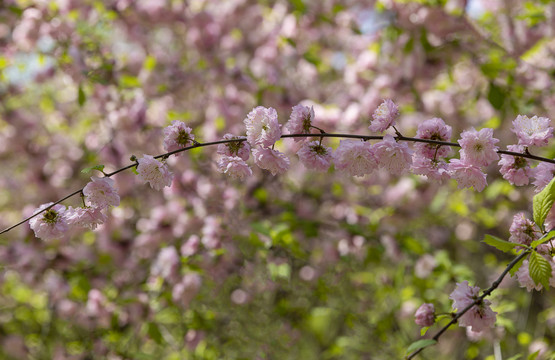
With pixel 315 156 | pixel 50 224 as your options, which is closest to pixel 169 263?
pixel 50 224

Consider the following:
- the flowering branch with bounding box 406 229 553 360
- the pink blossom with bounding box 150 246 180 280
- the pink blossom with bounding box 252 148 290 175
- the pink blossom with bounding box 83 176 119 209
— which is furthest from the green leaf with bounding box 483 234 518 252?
the pink blossom with bounding box 150 246 180 280

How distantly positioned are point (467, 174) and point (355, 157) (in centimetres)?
28

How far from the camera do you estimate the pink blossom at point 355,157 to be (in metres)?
1.21

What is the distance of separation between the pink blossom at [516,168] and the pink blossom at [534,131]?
0.13ft

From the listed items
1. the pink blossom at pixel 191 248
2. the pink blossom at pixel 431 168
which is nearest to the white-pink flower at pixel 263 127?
the pink blossom at pixel 431 168

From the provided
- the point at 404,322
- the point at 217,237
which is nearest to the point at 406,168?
the point at 217,237

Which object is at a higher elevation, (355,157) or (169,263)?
(169,263)

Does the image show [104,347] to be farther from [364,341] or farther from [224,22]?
[224,22]

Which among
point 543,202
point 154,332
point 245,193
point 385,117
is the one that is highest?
point 245,193

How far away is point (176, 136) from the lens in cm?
129

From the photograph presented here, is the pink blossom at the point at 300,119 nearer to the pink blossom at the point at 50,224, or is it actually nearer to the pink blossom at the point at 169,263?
the pink blossom at the point at 50,224

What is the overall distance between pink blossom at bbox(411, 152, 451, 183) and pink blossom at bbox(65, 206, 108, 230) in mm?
861

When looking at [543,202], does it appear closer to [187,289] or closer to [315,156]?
[315,156]

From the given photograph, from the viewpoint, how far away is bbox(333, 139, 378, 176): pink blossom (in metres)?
1.21
